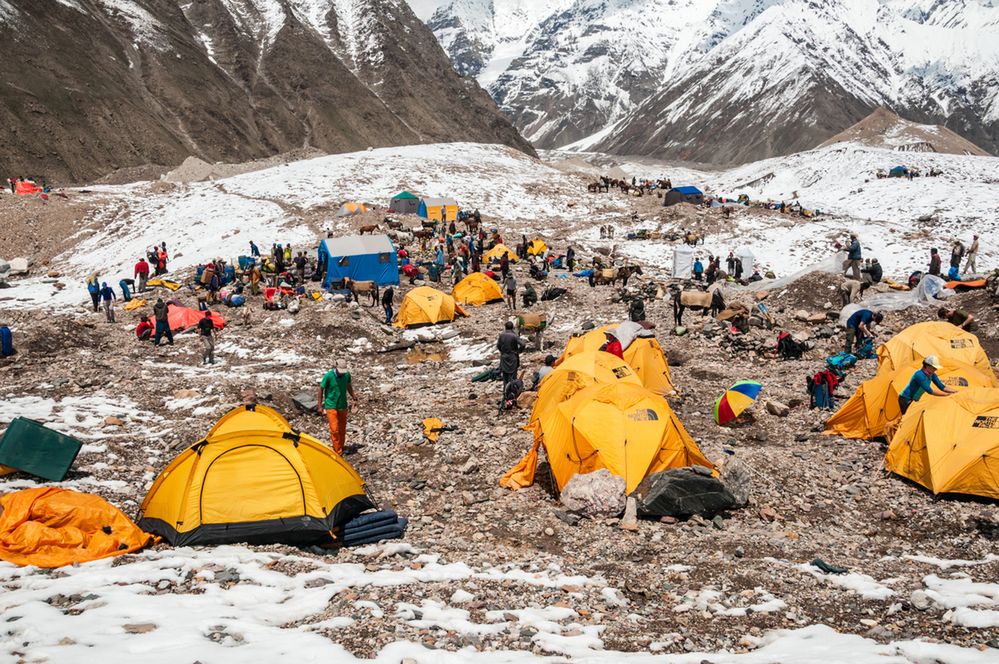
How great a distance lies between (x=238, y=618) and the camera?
5.96m

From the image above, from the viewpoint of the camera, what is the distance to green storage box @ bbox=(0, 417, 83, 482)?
30.4 ft

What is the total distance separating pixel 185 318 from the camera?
22.4m

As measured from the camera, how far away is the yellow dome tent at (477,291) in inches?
1016

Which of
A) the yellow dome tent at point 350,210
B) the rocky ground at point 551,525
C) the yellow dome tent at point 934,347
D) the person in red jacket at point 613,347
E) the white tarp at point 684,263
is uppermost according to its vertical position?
the yellow dome tent at point 350,210

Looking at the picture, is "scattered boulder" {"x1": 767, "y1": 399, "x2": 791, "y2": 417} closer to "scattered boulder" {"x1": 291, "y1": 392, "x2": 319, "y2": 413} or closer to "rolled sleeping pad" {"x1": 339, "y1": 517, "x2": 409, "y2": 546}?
"rolled sleeping pad" {"x1": 339, "y1": 517, "x2": 409, "y2": 546}

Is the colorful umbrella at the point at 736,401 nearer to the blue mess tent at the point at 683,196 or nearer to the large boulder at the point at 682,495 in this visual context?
the large boulder at the point at 682,495

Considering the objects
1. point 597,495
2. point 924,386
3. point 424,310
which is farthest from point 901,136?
point 597,495

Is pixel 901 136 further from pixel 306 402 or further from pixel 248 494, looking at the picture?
pixel 248 494

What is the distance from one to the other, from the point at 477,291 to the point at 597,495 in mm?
17614

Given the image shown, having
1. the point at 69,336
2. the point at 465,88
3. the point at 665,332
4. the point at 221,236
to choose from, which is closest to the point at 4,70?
the point at 221,236

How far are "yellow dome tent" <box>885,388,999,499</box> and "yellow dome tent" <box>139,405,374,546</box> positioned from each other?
27.7 feet

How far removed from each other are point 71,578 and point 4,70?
4046 inches

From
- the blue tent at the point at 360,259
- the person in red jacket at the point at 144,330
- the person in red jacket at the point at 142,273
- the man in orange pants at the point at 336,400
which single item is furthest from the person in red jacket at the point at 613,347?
the person in red jacket at the point at 142,273

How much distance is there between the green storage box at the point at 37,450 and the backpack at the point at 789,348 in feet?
53.6
